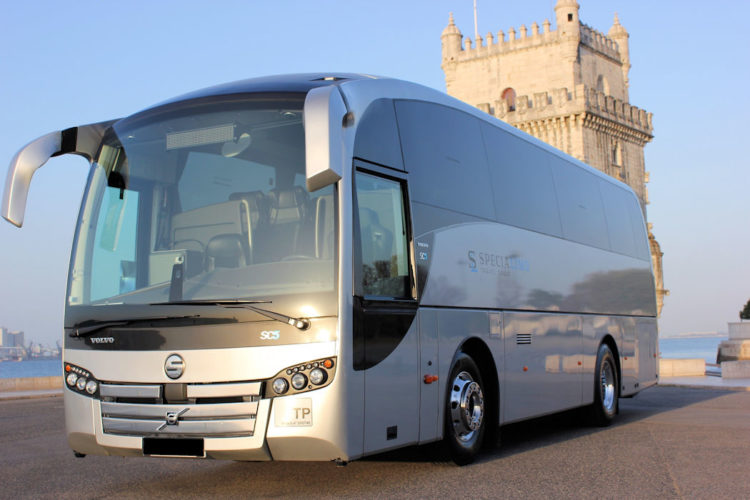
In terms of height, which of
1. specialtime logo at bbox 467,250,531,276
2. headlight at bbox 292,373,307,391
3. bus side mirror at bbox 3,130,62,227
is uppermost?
bus side mirror at bbox 3,130,62,227

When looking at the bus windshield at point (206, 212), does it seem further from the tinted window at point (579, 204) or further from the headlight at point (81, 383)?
the tinted window at point (579, 204)

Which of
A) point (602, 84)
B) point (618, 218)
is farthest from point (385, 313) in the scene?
point (602, 84)

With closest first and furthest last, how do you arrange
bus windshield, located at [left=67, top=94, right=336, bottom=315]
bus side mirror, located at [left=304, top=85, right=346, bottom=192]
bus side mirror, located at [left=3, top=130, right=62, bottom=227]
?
bus side mirror, located at [left=304, top=85, right=346, bottom=192]
bus windshield, located at [left=67, top=94, right=336, bottom=315]
bus side mirror, located at [left=3, top=130, right=62, bottom=227]

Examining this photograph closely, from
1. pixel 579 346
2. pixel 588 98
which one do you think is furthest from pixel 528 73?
pixel 579 346

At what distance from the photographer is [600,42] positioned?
61625mm

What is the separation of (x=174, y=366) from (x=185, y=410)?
1.06 feet

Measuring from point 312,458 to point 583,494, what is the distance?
6.49 ft

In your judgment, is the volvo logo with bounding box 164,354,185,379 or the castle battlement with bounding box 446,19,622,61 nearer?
the volvo logo with bounding box 164,354,185,379

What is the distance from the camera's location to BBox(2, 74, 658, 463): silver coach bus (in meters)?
6.40

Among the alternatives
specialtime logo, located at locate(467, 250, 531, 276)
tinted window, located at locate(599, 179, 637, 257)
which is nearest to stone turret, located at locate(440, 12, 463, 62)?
tinted window, located at locate(599, 179, 637, 257)

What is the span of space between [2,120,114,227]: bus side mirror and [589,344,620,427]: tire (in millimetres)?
7338

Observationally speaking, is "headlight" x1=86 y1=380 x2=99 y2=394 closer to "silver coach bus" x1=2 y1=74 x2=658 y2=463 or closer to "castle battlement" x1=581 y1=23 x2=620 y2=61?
"silver coach bus" x1=2 y1=74 x2=658 y2=463

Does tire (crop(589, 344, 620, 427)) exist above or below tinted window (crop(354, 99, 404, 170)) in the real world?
below

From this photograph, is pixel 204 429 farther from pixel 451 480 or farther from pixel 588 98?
pixel 588 98
